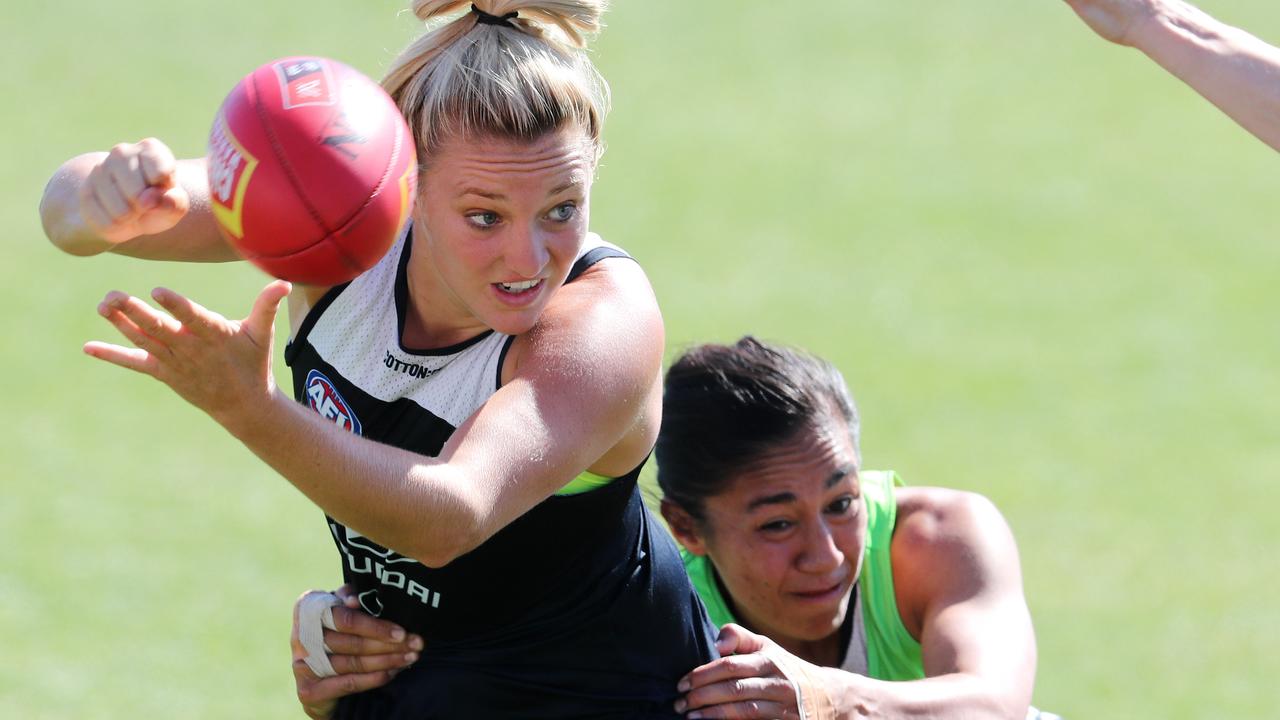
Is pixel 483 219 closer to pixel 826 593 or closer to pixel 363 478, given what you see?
pixel 363 478

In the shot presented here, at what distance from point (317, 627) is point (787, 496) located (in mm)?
1425

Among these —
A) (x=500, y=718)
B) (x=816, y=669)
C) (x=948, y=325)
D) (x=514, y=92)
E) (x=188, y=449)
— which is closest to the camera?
(x=514, y=92)

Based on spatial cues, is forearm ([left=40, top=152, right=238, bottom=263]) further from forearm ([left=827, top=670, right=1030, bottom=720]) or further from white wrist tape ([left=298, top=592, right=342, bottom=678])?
forearm ([left=827, top=670, right=1030, bottom=720])

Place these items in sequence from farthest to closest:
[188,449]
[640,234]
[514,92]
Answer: [640,234]
[188,449]
[514,92]

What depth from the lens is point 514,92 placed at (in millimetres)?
3605

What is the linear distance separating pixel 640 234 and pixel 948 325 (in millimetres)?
2566

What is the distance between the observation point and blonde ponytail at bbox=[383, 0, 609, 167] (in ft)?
11.8

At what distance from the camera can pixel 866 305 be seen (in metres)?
11.8

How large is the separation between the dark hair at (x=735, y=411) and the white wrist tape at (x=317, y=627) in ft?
4.28

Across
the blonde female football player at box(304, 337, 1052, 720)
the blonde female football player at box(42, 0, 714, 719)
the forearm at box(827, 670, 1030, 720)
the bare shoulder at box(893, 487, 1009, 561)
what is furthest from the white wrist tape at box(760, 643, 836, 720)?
the bare shoulder at box(893, 487, 1009, 561)

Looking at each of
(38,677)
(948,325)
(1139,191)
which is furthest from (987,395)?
(38,677)

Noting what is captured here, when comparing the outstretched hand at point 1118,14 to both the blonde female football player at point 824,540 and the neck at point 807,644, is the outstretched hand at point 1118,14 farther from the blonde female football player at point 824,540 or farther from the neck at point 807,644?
the neck at point 807,644

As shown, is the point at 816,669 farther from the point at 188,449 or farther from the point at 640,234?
the point at 640,234

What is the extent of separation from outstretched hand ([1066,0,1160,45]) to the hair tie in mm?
1507
